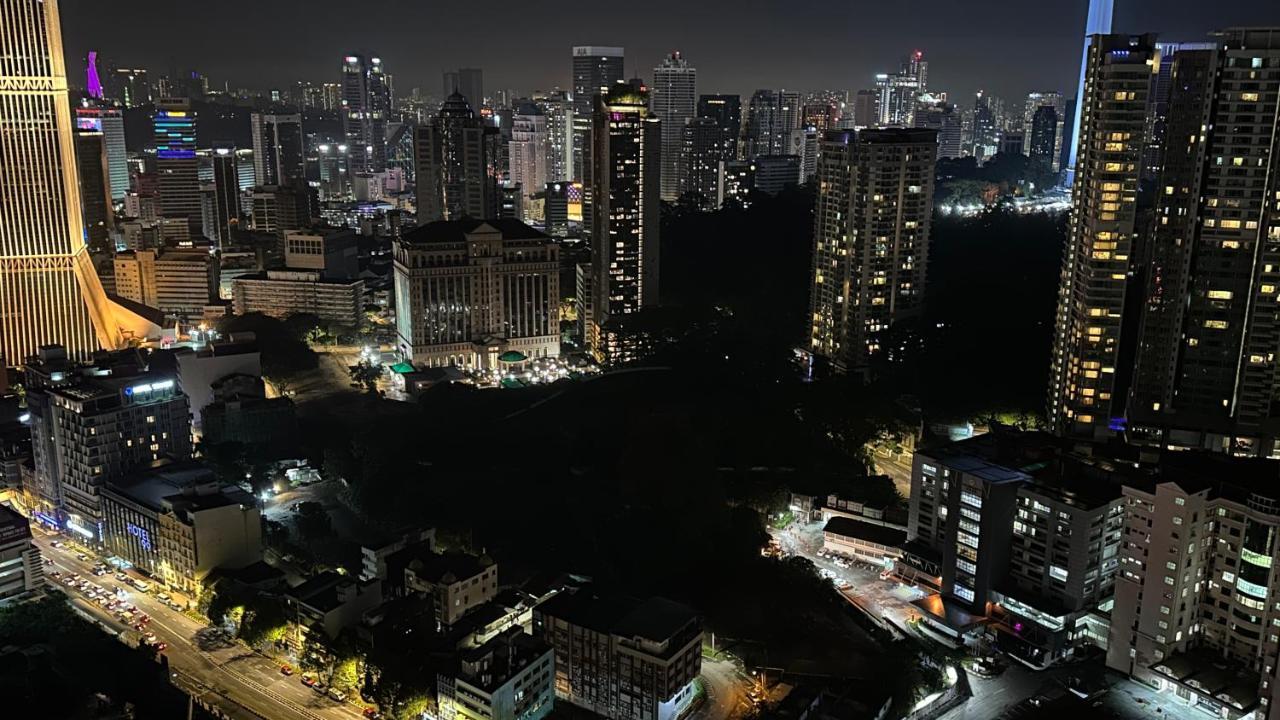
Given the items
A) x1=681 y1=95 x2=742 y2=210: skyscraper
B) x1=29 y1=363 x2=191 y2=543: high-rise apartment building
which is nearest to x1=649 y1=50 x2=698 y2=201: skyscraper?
x1=681 y1=95 x2=742 y2=210: skyscraper

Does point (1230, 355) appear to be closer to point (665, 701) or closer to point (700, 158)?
point (665, 701)

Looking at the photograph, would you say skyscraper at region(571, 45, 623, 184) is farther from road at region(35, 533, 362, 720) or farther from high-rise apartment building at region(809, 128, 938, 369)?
road at region(35, 533, 362, 720)

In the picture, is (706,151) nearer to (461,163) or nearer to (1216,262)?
(461,163)

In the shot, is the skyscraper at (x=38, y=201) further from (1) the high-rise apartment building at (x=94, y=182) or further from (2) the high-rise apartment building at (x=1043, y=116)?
(2) the high-rise apartment building at (x=1043, y=116)

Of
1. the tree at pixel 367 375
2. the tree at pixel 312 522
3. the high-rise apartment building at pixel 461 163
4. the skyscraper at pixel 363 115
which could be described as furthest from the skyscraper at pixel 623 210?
the skyscraper at pixel 363 115

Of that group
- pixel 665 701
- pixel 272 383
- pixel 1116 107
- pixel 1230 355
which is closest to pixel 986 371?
pixel 1230 355

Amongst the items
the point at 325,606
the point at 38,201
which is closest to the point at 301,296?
the point at 38,201
